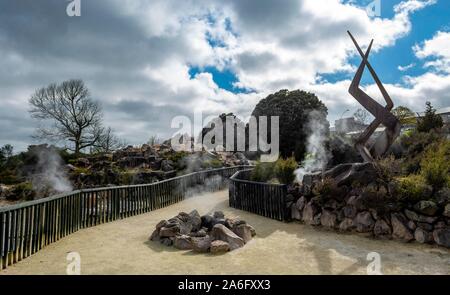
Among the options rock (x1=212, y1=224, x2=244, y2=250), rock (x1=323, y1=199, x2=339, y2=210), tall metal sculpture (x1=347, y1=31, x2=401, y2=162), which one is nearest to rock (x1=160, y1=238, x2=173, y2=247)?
rock (x1=212, y1=224, x2=244, y2=250)

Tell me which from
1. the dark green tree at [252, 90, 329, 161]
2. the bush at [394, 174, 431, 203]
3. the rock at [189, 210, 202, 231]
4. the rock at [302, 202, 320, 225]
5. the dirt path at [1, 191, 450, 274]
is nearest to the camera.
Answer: the dirt path at [1, 191, 450, 274]

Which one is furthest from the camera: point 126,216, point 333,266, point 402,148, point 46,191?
point 46,191

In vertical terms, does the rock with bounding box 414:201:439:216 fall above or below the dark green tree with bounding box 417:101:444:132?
below

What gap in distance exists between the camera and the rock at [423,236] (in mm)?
5840

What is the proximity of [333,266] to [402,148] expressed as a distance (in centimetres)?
1043

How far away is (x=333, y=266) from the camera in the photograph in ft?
15.8

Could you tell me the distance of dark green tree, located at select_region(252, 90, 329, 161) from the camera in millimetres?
24547

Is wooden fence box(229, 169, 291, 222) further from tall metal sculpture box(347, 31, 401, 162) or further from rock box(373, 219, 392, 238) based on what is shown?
tall metal sculpture box(347, 31, 401, 162)

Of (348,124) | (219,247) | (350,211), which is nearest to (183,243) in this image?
(219,247)

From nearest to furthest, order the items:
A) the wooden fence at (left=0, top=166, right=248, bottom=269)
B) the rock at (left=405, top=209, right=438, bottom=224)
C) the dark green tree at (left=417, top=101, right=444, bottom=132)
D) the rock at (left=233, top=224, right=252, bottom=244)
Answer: the wooden fence at (left=0, top=166, right=248, bottom=269)
the rock at (left=405, top=209, right=438, bottom=224)
the rock at (left=233, top=224, right=252, bottom=244)
the dark green tree at (left=417, top=101, right=444, bottom=132)

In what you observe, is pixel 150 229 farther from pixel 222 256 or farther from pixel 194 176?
pixel 194 176

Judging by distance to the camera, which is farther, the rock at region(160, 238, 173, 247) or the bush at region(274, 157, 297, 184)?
the bush at region(274, 157, 297, 184)

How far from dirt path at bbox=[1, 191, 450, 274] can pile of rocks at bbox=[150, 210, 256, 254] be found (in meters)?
0.18
